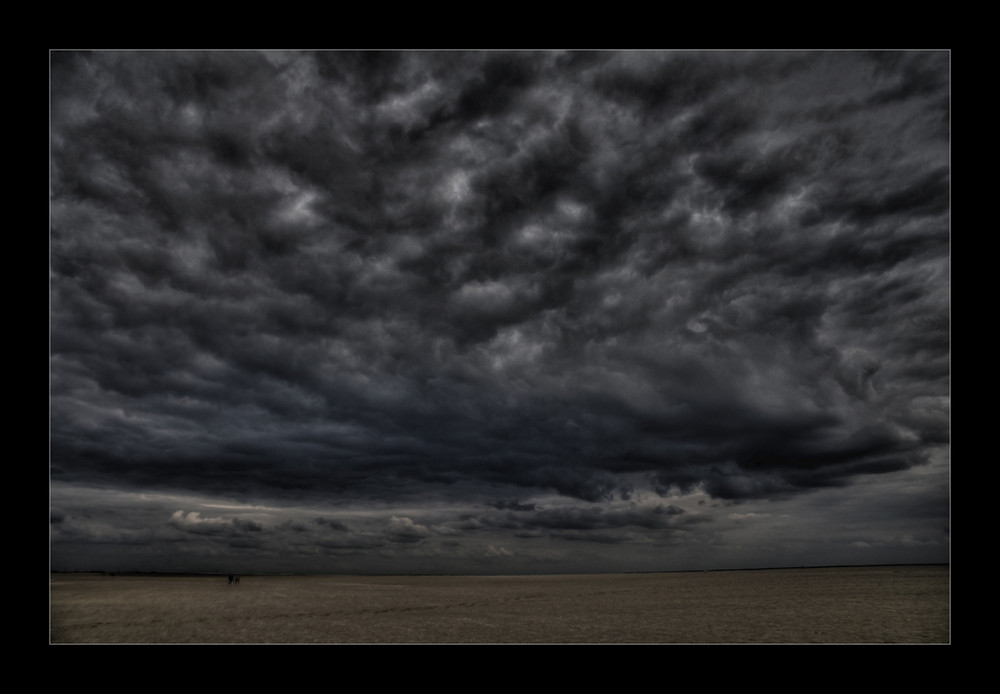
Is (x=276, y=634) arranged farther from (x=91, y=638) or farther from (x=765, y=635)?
(x=765, y=635)

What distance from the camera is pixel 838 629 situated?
49.1 meters

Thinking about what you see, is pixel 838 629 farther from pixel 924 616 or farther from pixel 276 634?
pixel 276 634

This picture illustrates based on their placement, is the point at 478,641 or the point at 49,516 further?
the point at 478,641

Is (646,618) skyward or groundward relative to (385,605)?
skyward

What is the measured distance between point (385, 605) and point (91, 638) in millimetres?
32650

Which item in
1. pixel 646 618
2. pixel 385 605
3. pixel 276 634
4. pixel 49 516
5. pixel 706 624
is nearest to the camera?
pixel 49 516

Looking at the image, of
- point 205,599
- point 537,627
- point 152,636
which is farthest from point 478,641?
point 205,599

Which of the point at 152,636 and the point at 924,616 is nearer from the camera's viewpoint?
the point at 152,636

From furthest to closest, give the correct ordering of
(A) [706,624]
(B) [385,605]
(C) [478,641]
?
1. (B) [385,605]
2. (A) [706,624]
3. (C) [478,641]
